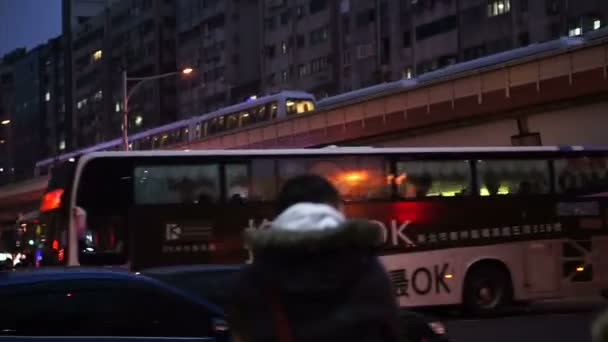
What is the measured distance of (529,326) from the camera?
1717 centimetres

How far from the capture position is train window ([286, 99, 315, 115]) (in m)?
48.7

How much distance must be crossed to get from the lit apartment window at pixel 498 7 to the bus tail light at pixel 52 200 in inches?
1900

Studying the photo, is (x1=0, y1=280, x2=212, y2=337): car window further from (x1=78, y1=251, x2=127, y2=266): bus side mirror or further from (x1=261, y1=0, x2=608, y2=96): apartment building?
(x1=261, y1=0, x2=608, y2=96): apartment building

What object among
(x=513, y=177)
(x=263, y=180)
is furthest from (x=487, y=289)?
(x=263, y=180)

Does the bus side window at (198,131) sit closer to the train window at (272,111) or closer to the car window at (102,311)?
the train window at (272,111)

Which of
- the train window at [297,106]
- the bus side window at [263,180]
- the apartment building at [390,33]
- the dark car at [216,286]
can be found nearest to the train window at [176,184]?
the bus side window at [263,180]

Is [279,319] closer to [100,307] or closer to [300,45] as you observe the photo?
[100,307]

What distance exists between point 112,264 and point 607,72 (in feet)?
57.7

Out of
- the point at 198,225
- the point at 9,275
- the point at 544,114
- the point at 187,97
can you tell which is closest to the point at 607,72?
the point at 544,114

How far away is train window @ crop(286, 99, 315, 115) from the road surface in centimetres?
2860

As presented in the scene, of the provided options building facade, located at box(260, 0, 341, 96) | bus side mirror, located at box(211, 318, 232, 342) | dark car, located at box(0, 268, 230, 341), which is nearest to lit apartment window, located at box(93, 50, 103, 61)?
building facade, located at box(260, 0, 341, 96)

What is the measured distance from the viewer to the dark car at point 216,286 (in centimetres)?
834

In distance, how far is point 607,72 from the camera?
94.6ft

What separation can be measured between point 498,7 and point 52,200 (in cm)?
4998
